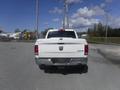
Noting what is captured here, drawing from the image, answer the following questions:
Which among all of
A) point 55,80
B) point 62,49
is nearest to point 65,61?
Result: point 62,49

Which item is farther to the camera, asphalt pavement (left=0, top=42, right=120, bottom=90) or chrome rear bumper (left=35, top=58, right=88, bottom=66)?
chrome rear bumper (left=35, top=58, right=88, bottom=66)

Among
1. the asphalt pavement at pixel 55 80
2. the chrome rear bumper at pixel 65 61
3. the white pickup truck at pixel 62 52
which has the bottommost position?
the asphalt pavement at pixel 55 80

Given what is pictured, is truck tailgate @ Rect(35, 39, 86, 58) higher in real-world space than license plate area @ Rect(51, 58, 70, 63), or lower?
higher

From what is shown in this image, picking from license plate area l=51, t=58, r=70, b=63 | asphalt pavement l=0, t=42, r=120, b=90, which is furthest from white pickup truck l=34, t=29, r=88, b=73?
asphalt pavement l=0, t=42, r=120, b=90

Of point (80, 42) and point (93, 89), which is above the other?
point (80, 42)

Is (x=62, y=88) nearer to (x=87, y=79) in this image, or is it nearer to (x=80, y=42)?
(x=87, y=79)

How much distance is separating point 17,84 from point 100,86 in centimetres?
266

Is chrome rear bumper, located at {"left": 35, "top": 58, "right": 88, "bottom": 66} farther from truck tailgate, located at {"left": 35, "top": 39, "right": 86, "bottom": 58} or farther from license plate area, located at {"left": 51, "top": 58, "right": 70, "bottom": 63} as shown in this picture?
truck tailgate, located at {"left": 35, "top": 39, "right": 86, "bottom": 58}

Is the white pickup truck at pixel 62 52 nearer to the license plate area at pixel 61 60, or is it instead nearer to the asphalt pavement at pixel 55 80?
the license plate area at pixel 61 60

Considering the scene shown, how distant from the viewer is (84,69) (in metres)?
14.1

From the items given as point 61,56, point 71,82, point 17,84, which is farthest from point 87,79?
point 17,84

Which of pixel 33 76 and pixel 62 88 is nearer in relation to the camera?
pixel 62 88

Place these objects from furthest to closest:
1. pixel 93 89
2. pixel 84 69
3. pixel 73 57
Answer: pixel 84 69
pixel 73 57
pixel 93 89

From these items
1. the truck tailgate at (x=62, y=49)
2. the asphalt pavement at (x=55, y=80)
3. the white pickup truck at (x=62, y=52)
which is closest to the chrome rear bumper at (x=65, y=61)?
the white pickup truck at (x=62, y=52)
